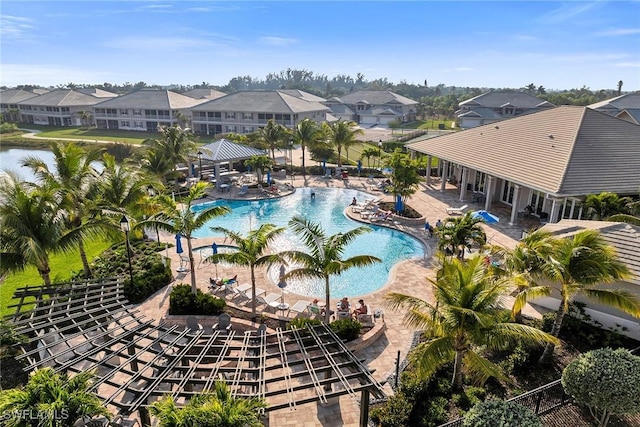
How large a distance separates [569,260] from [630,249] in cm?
593

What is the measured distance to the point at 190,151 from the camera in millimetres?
35781

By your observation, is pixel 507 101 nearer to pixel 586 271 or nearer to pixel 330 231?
pixel 330 231

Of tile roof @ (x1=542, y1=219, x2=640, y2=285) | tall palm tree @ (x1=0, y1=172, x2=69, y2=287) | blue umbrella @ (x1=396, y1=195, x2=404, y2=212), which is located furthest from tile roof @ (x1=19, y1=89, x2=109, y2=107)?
tile roof @ (x1=542, y1=219, x2=640, y2=285)

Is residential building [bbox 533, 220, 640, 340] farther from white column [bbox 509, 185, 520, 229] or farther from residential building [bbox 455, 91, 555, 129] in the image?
residential building [bbox 455, 91, 555, 129]

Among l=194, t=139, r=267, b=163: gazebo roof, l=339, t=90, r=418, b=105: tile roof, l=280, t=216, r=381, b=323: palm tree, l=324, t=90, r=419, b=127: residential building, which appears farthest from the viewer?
l=339, t=90, r=418, b=105: tile roof

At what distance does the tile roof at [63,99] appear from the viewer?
83.6 metres

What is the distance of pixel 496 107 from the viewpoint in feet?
286

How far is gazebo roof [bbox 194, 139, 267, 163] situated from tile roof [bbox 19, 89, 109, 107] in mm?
63674

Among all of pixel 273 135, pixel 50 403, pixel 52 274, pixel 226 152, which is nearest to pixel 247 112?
pixel 273 135

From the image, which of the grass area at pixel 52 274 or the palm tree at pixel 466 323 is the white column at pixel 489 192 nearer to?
the palm tree at pixel 466 323

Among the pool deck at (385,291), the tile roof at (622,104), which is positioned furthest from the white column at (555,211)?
the tile roof at (622,104)

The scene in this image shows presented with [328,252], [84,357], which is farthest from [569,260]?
[84,357]

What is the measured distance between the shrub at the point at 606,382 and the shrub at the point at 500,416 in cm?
215

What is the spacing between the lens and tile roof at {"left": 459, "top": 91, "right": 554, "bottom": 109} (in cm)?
8569
